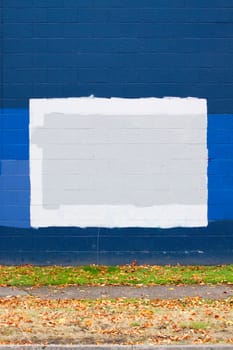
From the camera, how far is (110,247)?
1398 cm

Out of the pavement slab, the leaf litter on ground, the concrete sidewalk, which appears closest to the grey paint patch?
the leaf litter on ground

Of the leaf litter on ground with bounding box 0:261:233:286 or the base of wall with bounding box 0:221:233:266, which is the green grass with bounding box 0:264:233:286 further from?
the base of wall with bounding box 0:221:233:266

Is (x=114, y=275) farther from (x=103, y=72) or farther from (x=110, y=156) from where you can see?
(x=103, y=72)

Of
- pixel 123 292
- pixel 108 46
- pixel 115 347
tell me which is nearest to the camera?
pixel 115 347

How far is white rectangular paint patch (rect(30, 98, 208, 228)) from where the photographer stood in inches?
549

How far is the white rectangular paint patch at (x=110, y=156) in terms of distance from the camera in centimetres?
1395

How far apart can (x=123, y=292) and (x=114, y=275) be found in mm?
→ 1252

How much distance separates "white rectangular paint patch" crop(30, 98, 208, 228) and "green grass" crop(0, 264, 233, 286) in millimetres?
756

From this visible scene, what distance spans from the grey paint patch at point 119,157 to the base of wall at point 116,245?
507 millimetres

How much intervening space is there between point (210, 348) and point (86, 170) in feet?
18.7

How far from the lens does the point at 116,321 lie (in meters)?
9.86

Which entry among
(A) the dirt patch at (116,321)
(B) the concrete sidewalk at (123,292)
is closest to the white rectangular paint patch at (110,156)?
(B) the concrete sidewalk at (123,292)

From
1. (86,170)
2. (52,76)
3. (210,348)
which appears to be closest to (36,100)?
(52,76)

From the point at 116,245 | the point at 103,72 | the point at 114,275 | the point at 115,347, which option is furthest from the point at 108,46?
the point at 115,347
